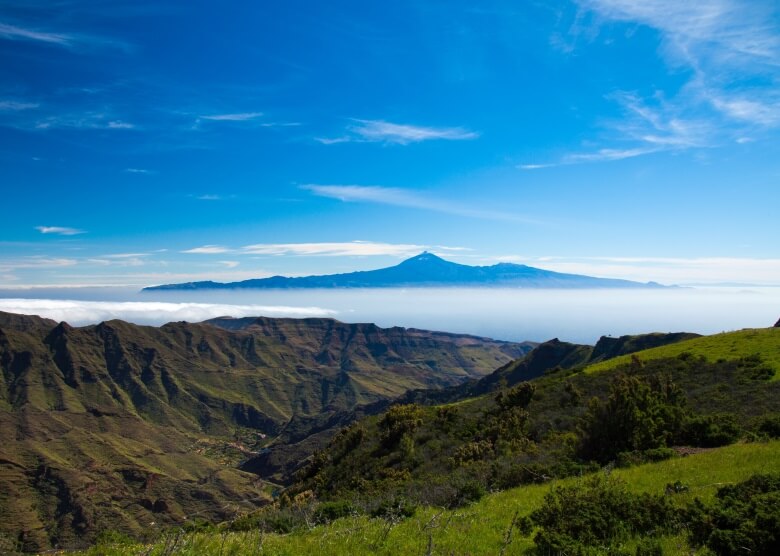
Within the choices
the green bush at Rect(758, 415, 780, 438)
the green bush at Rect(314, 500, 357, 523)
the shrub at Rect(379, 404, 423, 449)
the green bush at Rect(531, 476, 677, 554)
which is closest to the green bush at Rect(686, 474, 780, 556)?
the green bush at Rect(531, 476, 677, 554)

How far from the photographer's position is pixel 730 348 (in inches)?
1604

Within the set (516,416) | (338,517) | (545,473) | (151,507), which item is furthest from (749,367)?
(151,507)

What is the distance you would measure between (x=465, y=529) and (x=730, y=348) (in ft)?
129

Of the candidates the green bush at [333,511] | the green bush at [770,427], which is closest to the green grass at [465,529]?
the green bush at [333,511]

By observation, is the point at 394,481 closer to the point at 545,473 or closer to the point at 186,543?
the point at 545,473

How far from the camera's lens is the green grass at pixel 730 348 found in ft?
120

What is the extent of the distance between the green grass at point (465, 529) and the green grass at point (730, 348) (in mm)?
20577

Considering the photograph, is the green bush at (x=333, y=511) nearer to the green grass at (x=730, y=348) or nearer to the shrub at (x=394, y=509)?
the shrub at (x=394, y=509)

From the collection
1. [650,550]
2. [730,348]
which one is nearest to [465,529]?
[650,550]

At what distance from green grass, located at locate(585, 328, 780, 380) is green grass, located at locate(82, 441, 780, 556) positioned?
2058 centimetres

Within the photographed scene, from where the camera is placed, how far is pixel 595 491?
11.5 metres

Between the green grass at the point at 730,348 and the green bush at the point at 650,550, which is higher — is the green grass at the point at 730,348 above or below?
above

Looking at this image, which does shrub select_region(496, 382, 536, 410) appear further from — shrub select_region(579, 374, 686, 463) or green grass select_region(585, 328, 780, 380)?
shrub select_region(579, 374, 686, 463)

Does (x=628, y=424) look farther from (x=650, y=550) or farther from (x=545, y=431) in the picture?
(x=650, y=550)
